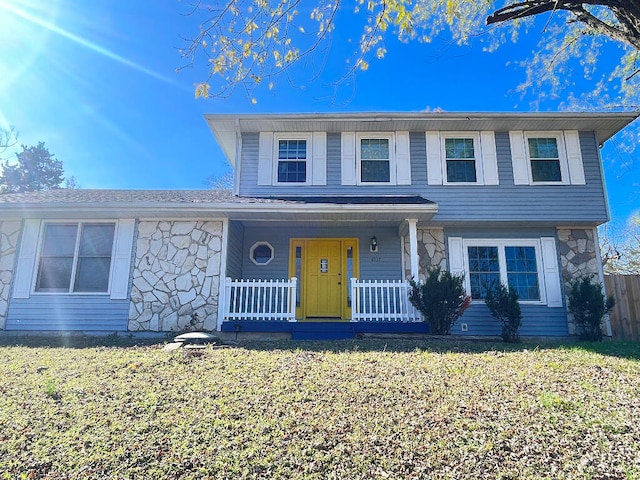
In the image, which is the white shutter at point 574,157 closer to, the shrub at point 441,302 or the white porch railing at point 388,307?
the shrub at point 441,302

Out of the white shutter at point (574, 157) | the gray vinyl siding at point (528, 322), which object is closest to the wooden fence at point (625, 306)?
the gray vinyl siding at point (528, 322)

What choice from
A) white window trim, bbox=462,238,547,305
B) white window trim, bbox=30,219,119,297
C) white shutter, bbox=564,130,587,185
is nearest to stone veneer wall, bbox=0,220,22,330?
white window trim, bbox=30,219,119,297

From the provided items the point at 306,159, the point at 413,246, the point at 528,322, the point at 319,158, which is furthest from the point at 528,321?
the point at 306,159

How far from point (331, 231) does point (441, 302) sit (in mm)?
3206

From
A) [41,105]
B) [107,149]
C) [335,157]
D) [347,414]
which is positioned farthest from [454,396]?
[107,149]

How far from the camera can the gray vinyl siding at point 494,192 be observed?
877 centimetres

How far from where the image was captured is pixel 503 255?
9039 millimetres

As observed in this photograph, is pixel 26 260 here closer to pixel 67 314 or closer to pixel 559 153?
pixel 67 314

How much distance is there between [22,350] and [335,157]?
699 cm

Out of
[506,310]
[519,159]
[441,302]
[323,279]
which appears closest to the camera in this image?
[441,302]

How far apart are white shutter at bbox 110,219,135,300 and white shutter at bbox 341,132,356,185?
15.6 feet

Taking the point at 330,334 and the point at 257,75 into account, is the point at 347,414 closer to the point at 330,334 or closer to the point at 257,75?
the point at 257,75

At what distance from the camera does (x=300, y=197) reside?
29.3 feet

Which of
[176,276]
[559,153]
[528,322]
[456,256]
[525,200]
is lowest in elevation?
[528,322]
